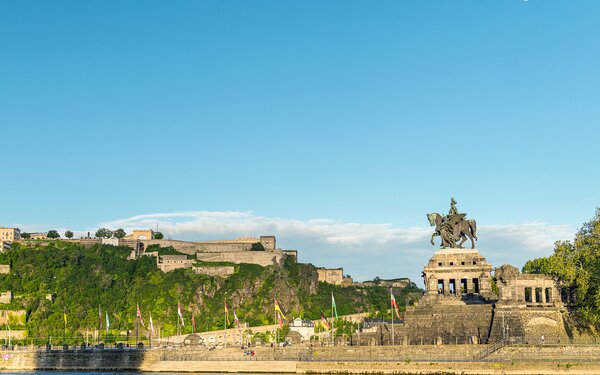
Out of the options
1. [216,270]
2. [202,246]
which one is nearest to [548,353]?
[216,270]

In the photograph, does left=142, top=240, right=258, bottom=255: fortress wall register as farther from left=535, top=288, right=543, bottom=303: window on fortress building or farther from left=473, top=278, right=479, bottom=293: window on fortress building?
left=535, top=288, right=543, bottom=303: window on fortress building

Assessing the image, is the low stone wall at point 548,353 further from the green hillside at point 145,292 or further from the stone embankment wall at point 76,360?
the green hillside at point 145,292

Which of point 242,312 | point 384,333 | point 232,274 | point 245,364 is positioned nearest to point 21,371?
point 245,364

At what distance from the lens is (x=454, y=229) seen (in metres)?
86.2

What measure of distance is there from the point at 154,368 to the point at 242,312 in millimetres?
73375

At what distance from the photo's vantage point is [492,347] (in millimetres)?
69250

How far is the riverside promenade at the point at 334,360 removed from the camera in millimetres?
67062

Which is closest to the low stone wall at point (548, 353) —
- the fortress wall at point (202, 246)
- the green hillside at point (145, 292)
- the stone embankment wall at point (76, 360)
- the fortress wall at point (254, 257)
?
the stone embankment wall at point (76, 360)

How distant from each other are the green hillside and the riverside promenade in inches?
1953

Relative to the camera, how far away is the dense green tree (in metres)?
74.5

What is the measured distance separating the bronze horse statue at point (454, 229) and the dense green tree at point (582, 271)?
30.3 feet

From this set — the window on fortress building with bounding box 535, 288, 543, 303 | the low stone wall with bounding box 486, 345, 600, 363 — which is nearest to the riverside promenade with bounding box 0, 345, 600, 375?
the low stone wall with bounding box 486, 345, 600, 363

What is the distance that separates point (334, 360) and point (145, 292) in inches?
3545

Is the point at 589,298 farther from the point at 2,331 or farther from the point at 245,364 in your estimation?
the point at 2,331
